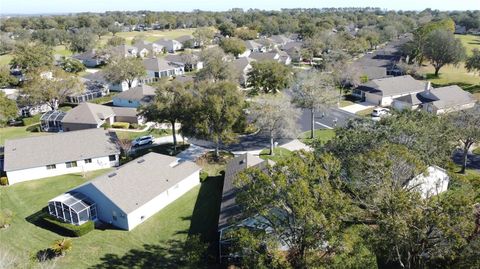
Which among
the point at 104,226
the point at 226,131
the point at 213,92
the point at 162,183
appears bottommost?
the point at 104,226

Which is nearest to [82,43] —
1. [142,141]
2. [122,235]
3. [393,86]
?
[142,141]

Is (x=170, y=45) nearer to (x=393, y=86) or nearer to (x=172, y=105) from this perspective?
(x=393, y=86)

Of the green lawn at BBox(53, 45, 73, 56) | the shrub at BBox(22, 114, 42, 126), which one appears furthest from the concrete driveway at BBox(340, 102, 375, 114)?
the green lawn at BBox(53, 45, 73, 56)

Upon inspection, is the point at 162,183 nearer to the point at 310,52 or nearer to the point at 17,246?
the point at 17,246

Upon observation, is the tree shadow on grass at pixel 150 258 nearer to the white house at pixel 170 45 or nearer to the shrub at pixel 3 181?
the shrub at pixel 3 181

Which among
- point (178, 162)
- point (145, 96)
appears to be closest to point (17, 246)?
point (178, 162)

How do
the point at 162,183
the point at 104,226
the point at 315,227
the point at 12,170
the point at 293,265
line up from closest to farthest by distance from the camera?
the point at 315,227 → the point at 293,265 → the point at 104,226 → the point at 162,183 → the point at 12,170
